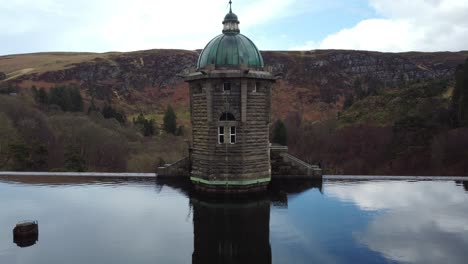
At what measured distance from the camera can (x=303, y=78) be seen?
161 m

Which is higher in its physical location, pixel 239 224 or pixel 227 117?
pixel 227 117

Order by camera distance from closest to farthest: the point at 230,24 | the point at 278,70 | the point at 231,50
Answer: the point at 231,50
the point at 230,24
the point at 278,70

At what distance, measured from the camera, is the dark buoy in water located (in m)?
21.0

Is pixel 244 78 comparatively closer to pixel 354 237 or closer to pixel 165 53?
pixel 354 237

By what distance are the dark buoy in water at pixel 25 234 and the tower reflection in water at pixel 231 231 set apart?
9298mm

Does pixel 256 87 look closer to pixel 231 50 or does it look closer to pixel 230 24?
pixel 231 50

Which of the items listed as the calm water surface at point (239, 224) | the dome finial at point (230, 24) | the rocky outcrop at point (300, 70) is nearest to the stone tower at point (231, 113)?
the dome finial at point (230, 24)

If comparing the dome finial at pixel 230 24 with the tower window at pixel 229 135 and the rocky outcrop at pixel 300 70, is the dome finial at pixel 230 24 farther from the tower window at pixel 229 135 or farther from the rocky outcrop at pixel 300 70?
the rocky outcrop at pixel 300 70

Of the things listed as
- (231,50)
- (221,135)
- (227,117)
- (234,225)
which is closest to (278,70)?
(231,50)

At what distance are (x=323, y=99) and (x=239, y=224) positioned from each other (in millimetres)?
127632

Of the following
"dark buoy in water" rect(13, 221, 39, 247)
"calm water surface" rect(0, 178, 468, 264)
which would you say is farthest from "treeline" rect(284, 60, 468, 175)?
"dark buoy in water" rect(13, 221, 39, 247)

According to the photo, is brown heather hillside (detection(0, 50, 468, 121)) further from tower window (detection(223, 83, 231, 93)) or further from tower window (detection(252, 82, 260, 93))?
tower window (detection(223, 83, 231, 93))

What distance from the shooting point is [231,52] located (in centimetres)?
2798

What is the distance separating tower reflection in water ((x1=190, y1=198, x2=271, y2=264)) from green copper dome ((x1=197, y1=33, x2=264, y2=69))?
1046cm
